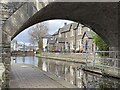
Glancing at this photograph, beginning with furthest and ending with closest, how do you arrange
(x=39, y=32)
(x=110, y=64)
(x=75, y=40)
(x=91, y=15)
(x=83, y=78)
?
(x=39, y=32)
(x=75, y=40)
(x=110, y=64)
(x=83, y=78)
(x=91, y=15)

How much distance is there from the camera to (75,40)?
204 feet

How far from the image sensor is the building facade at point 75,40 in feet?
166

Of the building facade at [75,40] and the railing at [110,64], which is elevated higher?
the building facade at [75,40]

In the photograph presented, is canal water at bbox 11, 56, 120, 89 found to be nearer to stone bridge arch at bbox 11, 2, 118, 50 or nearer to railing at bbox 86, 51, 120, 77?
railing at bbox 86, 51, 120, 77

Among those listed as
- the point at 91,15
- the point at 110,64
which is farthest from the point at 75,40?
the point at 91,15

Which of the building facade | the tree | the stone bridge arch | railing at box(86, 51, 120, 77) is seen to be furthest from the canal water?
the tree

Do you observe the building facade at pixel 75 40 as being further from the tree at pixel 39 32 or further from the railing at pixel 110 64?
the railing at pixel 110 64

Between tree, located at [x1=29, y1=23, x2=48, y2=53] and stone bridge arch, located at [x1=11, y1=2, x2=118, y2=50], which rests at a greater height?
tree, located at [x1=29, y1=23, x2=48, y2=53]

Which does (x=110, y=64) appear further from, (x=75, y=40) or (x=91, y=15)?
(x=75, y=40)

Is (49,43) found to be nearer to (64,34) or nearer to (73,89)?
(64,34)

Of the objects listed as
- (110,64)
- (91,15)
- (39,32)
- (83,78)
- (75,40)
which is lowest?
(83,78)

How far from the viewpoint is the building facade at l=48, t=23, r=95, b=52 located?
166 feet

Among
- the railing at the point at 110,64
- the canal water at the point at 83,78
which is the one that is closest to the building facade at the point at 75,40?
the canal water at the point at 83,78

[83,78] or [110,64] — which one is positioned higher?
[110,64]
